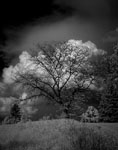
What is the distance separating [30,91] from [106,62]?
453 inches

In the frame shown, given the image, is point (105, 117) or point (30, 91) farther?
point (105, 117)

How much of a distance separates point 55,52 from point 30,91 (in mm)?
6748

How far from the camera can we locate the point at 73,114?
18.3m

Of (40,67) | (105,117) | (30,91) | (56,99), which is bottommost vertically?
(105,117)

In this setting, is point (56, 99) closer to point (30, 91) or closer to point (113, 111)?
point (30, 91)

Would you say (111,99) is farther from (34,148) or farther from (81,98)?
(34,148)

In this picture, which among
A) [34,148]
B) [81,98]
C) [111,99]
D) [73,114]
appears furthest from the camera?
[111,99]

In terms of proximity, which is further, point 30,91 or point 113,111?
point 113,111

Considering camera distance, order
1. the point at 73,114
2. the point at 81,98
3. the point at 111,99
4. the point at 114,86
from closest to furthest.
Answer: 1. the point at 114,86
2. the point at 73,114
3. the point at 81,98
4. the point at 111,99

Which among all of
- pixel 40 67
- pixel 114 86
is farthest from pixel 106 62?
pixel 40 67

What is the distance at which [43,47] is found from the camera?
68.5ft

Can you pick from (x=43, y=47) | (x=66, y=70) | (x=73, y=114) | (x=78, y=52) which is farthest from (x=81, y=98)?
(x=43, y=47)

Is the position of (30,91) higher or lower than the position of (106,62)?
lower

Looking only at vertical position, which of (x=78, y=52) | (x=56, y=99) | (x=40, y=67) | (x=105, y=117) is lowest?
(x=105, y=117)
